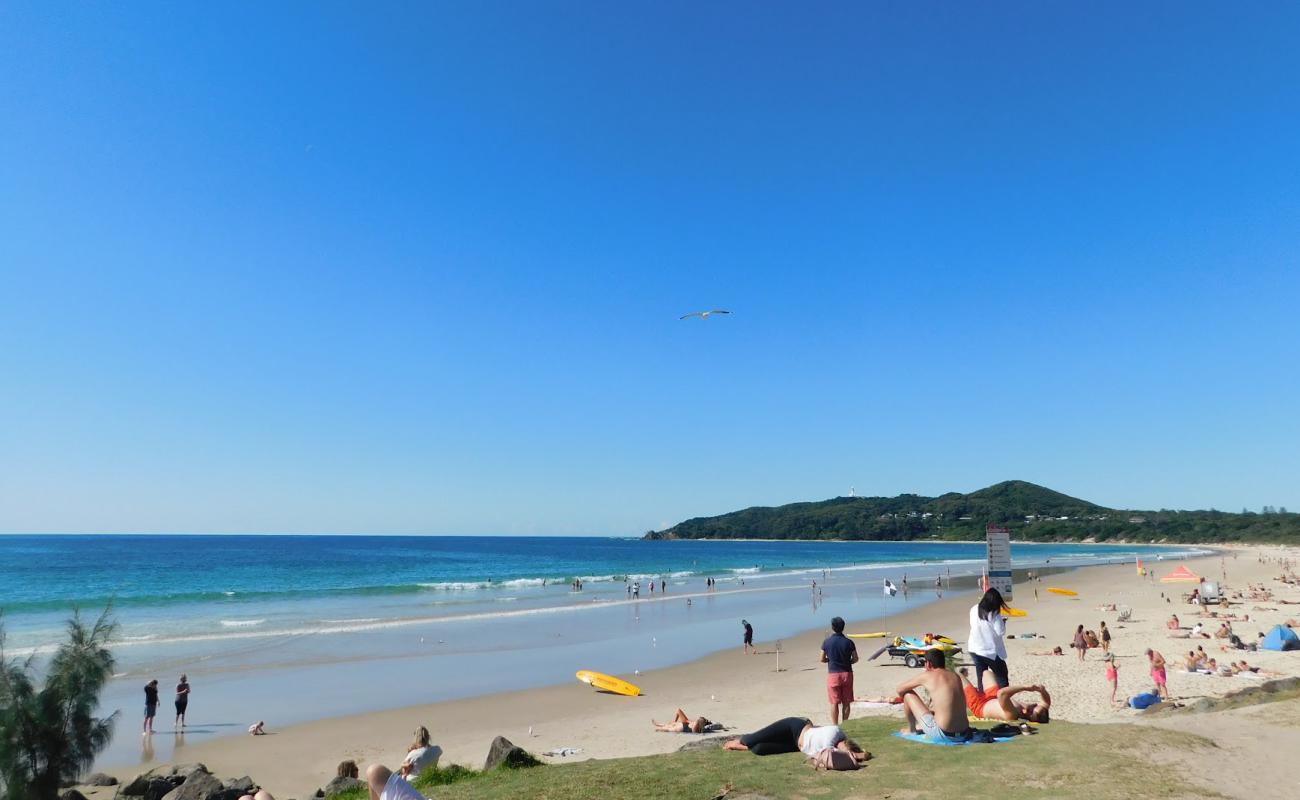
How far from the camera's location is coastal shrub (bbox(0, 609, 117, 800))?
30.3 ft

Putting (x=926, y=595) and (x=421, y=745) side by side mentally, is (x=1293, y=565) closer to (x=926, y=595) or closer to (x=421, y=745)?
(x=926, y=595)

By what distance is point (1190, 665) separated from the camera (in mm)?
17797

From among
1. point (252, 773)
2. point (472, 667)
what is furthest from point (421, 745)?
point (472, 667)

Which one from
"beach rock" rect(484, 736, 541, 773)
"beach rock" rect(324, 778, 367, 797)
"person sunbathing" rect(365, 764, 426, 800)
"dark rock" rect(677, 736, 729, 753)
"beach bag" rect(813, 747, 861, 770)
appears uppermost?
"person sunbathing" rect(365, 764, 426, 800)

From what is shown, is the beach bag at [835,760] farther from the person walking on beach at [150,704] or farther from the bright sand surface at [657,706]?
the person walking on beach at [150,704]

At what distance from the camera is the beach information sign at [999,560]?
11.9 m

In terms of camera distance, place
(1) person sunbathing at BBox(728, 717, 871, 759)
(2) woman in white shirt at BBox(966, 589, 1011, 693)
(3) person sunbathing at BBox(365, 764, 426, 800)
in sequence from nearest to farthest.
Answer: (3) person sunbathing at BBox(365, 764, 426, 800) → (1) person sunbathing at BBox(728, 717, 871, 759) → (2) woman in white shirt at BBox(966, 589, 1011, 693)

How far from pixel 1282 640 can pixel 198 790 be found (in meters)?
25.7

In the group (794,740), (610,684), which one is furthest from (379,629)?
(794,740)

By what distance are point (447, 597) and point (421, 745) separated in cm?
4066

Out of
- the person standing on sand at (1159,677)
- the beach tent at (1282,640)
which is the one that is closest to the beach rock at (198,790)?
the person standing on sand at (1159,677)

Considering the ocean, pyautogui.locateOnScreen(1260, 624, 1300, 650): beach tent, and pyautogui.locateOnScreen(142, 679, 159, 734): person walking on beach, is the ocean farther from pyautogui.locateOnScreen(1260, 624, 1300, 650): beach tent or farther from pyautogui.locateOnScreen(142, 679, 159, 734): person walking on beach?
pyautogui.locateOnScreen(1260, 624, 1300, 650): beach tent

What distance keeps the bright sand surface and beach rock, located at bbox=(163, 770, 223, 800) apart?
175cm

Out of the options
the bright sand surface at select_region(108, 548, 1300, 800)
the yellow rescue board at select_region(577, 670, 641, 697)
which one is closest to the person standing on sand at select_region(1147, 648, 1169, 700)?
the bright sand surface at select_region(108, 548, 1300, 800)
